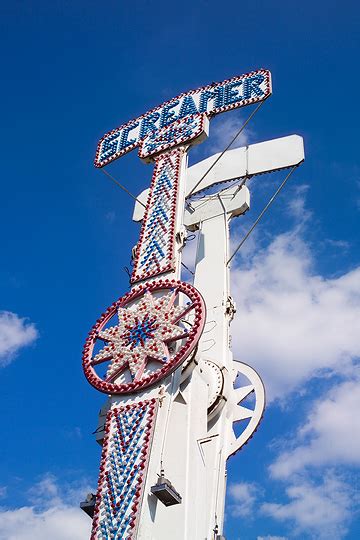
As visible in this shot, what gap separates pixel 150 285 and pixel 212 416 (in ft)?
7.79

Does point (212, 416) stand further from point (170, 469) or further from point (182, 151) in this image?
point (182, 151)

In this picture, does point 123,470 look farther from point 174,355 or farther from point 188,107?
point 188,107

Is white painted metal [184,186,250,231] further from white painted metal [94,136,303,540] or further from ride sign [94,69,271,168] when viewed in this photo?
ride sign [94,69,271,168]

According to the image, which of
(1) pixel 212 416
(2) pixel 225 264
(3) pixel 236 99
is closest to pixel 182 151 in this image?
(3) pixel 236 99

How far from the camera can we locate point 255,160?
13.9 m

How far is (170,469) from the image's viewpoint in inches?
312

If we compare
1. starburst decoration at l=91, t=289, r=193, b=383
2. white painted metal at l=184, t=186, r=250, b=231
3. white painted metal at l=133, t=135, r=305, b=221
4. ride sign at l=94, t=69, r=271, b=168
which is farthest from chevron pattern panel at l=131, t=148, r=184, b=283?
white painted metal at l=184, t=186, r=250, b=231

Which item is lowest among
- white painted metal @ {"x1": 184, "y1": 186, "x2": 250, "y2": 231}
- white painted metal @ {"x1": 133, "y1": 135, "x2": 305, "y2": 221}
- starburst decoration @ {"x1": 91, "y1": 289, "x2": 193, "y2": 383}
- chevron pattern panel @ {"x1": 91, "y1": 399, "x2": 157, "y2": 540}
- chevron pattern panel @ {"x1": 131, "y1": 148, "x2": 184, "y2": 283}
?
chevron pattern panel @ {"x1": 91, "y1": 399, "x2": 157, "y2": 540}

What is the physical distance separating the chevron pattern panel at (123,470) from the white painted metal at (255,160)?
6.86 m

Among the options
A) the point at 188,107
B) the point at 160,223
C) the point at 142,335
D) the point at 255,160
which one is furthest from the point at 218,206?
the point at 142,335

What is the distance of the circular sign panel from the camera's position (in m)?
8.24

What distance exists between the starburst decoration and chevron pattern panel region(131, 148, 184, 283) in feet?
2.52

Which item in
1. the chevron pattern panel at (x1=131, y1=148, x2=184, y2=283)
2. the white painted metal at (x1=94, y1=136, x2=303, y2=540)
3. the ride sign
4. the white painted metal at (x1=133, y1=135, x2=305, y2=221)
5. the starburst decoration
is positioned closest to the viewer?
the white painted metal at (x1=94, y1=136, x2=303, y2=540)

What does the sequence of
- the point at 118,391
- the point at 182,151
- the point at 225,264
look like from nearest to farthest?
the point at 118,391 < the point at 182,151 < the point at 225,264
